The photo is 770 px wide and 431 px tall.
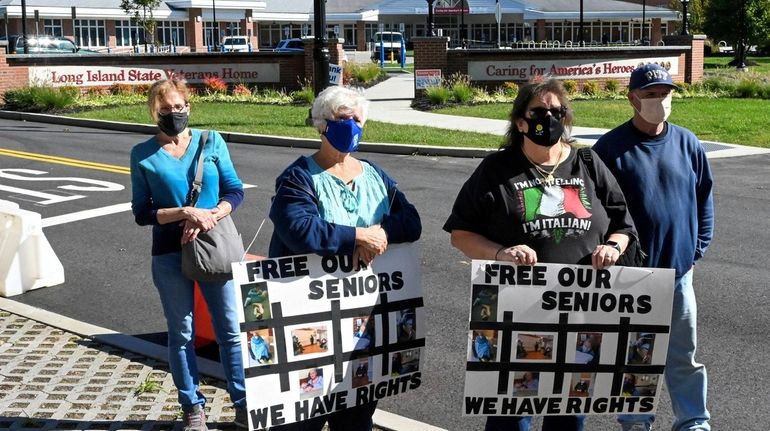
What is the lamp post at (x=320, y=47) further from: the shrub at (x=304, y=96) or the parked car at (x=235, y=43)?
the parked car at (x=235, y=43)

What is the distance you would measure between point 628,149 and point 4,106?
24.9 m

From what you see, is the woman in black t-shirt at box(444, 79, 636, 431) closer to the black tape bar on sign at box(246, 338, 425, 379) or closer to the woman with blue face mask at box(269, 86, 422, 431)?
the woman with blue face mask at box(269, 86, 422, 431)

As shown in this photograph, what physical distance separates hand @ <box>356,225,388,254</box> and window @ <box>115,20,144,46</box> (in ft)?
225

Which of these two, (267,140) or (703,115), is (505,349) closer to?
(267,140)

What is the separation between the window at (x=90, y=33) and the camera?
222ft

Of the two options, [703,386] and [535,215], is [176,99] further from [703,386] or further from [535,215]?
[703,386]

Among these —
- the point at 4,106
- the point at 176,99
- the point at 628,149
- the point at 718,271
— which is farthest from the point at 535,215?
the point at 4,106

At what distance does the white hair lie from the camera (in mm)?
4203

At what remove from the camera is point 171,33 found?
73.0m

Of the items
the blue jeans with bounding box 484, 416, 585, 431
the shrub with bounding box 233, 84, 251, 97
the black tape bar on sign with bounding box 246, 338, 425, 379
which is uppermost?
the shrub with bounding box 233, 84, 251, 97

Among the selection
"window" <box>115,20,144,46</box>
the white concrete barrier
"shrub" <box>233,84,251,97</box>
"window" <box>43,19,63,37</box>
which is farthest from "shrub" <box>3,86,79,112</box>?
"window" <box>115,20,144,46</box>

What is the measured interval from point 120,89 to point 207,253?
25050 millimetres

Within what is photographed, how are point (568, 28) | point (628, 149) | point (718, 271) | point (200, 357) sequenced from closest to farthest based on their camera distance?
1. point (628, 149)
2. point (200, 357)
3. point (718, 271)
4. point (568, 28)

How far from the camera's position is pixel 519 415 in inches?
167
